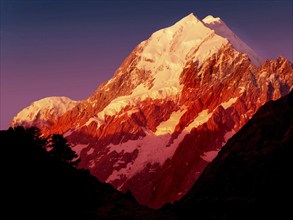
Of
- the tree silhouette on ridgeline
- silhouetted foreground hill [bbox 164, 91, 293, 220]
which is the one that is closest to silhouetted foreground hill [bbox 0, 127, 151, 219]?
the tree silhouette on ridgeline

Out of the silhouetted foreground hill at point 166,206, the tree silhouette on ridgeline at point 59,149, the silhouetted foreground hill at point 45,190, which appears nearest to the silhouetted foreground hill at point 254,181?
the silhouetted foreground hill at point 166,206

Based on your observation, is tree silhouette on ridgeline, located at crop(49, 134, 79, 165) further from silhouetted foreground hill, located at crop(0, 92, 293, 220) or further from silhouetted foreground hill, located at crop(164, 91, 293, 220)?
silhouetted foreground hill, located at crop(164, 91, 293, 220)

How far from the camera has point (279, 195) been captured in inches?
5261

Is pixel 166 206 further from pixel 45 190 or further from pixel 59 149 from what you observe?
pixel 45 190

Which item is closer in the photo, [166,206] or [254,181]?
[166,206]

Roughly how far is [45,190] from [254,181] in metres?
75.8

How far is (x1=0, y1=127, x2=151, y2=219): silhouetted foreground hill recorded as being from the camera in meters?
87.8

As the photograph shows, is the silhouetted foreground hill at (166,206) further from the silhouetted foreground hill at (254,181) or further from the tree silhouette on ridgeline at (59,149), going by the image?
the tree silhouette on ridgeline at (59,149)

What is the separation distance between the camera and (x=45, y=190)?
94812 millimetres

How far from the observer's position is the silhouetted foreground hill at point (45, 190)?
87812 millimetres

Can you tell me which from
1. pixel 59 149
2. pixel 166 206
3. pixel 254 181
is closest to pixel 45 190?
pixel 59 149

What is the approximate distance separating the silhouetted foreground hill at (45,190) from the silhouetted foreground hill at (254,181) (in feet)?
35.3

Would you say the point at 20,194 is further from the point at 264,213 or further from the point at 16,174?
the point at 264,213

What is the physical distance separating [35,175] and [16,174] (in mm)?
4081
